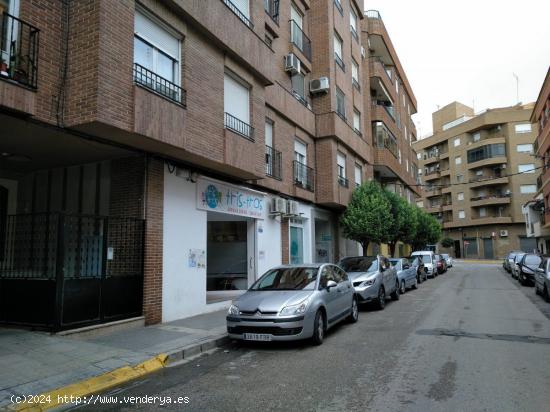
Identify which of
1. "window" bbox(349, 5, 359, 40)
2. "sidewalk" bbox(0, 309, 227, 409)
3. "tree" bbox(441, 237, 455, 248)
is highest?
"window" bbox(349, 5, 359, 40)

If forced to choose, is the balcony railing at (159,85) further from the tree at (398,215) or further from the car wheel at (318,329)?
the tree at (398,215)

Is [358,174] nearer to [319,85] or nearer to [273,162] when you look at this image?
[319,85]

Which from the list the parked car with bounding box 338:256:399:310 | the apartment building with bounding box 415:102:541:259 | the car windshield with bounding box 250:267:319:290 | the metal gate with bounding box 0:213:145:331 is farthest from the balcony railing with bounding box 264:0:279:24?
the apartment building with bounding box 415:102:541:259

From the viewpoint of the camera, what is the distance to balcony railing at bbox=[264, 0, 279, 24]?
16.9 m

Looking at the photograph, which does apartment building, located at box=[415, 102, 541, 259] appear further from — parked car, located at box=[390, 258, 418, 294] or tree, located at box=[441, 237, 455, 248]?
parked car, located at box=[390, 258, 418, 294]

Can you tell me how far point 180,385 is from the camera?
226 inches

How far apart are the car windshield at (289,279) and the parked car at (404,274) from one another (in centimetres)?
881

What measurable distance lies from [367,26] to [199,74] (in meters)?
22.7

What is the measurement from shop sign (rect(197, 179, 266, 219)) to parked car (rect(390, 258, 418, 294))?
6463 mm

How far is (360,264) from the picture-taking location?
14016 mm

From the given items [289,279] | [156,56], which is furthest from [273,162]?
[289,279]

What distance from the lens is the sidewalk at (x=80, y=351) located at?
5661 millimetres

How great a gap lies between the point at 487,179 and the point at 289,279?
6390 centimetres

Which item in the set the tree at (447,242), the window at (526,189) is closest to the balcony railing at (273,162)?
the window at (526,189)
